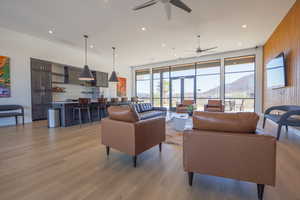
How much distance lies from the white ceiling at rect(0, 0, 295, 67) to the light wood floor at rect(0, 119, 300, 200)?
3.43 m

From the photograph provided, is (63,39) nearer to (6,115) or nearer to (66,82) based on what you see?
(66,82)

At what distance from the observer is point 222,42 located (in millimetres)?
5898

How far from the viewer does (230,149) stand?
138 cm

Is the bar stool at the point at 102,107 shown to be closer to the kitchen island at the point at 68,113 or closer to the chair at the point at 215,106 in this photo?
the kitchen island at the point at 68,113

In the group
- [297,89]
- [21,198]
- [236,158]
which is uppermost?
[297,89]

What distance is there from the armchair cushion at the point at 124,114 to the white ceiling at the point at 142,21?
2758 millimetres

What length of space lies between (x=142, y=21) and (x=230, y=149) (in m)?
4.15

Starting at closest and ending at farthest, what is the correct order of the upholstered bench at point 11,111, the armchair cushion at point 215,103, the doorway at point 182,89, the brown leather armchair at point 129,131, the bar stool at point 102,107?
the brown leather armchair at point 129,131
the upholstered bench at point 11,111
the bar stool at point 102,107
the armchair cushion at point 215,103
the doorway at point 182,89

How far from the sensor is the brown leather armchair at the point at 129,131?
2.02m

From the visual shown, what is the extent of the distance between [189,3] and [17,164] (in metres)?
4.68

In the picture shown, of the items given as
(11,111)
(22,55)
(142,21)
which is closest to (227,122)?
(142,21)

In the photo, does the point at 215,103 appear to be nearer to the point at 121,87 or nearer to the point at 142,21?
the point at 142,21

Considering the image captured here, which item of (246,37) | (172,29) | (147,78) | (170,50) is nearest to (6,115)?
(172,29)

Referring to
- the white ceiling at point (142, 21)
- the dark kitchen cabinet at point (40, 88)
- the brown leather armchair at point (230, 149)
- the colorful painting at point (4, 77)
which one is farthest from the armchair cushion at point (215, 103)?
the colorful painting at point (4, 77)
